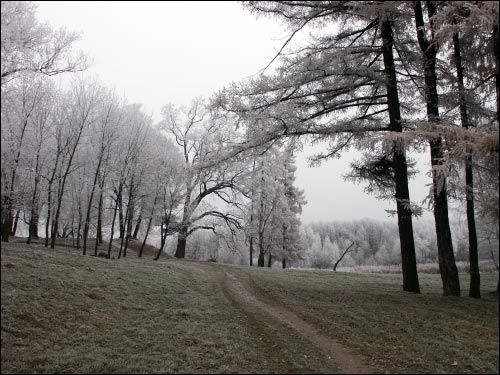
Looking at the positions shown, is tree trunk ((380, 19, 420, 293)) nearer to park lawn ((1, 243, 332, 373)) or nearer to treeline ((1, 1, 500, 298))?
treeline ((1, 1, 500, 298))

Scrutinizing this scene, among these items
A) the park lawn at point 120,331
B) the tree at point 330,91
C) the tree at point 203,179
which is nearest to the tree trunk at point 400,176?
the tree at point 330,91

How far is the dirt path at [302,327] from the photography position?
7875 mm

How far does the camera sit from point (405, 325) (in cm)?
1070

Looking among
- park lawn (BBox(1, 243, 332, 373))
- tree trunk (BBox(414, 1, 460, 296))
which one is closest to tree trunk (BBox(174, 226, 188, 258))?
park lawn (BBox(1, 243, 332, 373))

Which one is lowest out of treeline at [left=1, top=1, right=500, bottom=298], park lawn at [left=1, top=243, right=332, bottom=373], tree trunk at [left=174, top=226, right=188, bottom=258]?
park lawn at [left=1, top=243, right=332, bottom=373]

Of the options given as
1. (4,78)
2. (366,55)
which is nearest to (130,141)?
(4,78)

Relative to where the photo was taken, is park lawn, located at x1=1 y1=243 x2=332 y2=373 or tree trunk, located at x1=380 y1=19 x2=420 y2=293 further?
tree trunk, located at x1=380 y1=19 x2=420 y2=293

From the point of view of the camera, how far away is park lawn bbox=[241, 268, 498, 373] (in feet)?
27.0

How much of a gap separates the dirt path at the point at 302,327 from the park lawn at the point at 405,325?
290 mm

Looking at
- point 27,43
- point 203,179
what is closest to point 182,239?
point 203,179

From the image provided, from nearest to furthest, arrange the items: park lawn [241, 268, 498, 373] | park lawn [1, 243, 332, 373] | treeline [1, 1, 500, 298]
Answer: park lawn [1, 243, 332, 373]
park lawn [241, 268, 498, 373]
treeline [1, 1, 500, 298]

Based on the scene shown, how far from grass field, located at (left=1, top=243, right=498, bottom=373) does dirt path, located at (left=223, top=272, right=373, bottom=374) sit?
0.25 metres

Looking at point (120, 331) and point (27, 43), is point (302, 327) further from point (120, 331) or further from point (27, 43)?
point (27, 43)

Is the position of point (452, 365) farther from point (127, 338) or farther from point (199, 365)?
point (127, 338)
